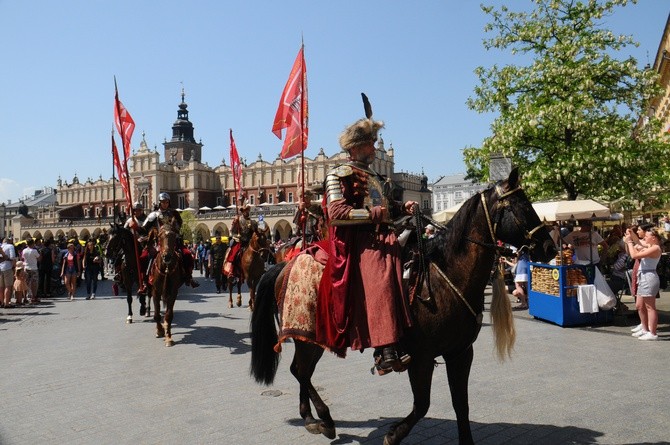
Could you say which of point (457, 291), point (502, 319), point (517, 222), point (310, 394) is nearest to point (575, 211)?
point (502, 319)

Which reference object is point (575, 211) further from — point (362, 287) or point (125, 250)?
point (125, 250)

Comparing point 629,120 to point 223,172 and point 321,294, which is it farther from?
point 223,172

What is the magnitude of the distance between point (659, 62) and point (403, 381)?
134 feet

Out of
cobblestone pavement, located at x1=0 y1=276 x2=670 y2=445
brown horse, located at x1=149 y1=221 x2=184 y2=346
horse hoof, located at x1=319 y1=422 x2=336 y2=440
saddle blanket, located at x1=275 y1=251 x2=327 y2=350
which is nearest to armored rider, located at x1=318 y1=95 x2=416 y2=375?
saddle blanket, located at x1=275 y1=251 x2=327 y2=350

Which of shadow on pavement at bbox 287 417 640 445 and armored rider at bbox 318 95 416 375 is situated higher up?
armored rider at bbox 318 95 416 375

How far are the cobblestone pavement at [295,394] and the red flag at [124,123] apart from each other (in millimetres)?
4292

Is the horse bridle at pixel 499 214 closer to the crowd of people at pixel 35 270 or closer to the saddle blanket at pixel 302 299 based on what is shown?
the saddle blanket at pixel 302 299

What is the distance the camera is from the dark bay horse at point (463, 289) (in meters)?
3.87

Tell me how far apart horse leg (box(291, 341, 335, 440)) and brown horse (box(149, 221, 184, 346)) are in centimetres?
497

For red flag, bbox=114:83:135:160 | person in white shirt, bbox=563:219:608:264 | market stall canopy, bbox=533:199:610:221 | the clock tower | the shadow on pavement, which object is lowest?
the shadow on pavement

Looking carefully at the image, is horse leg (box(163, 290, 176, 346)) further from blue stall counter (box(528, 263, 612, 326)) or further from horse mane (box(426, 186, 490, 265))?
blue stall counter (box(528, 263, 612, 326))

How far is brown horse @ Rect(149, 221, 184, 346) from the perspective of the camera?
928cm

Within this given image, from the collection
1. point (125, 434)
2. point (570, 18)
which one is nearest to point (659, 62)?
point (570, 18)

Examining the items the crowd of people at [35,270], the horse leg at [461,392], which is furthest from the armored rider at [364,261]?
the crowd of people at [35,270]
